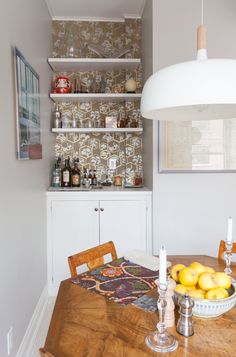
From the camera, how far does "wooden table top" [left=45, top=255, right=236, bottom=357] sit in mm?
867

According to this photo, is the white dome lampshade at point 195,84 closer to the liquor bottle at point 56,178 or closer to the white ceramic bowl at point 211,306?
the white ceramic bowl at point 211,306

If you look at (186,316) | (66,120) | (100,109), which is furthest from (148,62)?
(186,316)

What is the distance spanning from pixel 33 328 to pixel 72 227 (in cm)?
87

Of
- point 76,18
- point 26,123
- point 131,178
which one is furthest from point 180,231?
point 76,18

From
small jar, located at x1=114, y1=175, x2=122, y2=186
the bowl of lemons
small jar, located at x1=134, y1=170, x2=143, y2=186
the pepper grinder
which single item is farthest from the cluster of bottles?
the pepper grinder

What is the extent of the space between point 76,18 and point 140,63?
873 millimetres

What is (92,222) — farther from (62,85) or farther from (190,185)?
(62,85)

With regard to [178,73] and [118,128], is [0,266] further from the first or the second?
[118,128]

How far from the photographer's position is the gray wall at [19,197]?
5.15 ft

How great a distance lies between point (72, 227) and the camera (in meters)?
2.72

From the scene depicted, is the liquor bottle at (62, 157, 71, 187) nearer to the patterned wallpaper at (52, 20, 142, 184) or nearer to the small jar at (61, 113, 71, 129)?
the patterned wallpaper at (52, 20, 142, 184)

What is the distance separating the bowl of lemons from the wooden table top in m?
0.05

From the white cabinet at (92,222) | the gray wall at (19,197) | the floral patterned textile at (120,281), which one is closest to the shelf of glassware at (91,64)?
the gray wall at (19,197)

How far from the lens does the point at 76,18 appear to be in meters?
3.17
